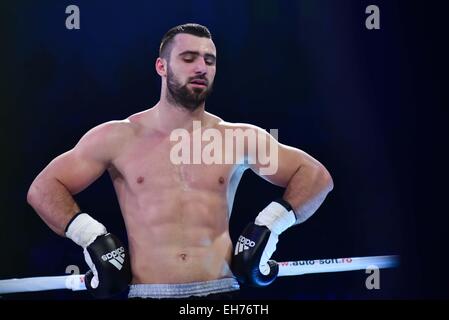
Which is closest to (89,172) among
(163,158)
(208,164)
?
(163,158)

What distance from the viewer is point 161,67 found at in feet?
13.9

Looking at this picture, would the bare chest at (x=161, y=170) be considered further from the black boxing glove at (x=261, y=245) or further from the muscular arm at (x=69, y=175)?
the black boxing glove at (x=261, y=245)

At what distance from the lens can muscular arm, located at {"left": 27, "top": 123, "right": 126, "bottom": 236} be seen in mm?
4012

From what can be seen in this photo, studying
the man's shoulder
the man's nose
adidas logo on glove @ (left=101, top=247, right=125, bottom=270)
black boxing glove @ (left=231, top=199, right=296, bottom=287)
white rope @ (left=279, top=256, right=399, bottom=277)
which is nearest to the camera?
adidas logo on glove @ (left=101, top=247, right=125, bottom=270)

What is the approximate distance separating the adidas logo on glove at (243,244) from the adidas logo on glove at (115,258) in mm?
646

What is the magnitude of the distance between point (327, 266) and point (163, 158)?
1.23 meters

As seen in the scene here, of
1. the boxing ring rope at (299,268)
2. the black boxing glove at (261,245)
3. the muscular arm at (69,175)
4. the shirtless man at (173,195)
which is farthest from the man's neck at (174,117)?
the boxing ring rope at (299,268)

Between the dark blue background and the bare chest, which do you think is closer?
the bare chest

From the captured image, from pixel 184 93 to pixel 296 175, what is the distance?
0.82 meters

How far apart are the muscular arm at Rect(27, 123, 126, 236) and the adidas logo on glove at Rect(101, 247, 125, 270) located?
0.34 m

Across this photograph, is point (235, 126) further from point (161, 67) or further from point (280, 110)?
point (161, 67)

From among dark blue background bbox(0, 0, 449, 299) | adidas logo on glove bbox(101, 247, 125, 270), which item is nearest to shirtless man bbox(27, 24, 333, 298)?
adidas logo on glove bbox(101, 247, 125, 270)

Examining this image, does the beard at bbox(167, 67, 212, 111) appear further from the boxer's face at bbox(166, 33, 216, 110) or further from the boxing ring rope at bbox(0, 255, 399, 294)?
the boxing ring rope at bbox(0, 255, 399, 294)
